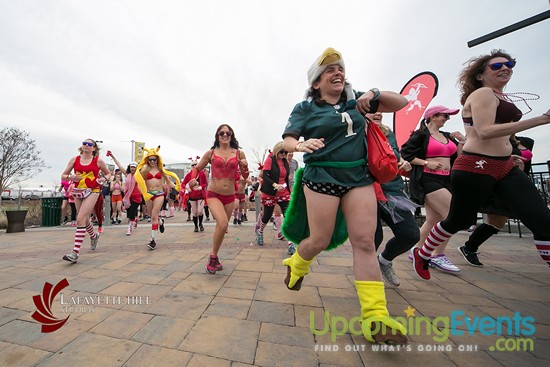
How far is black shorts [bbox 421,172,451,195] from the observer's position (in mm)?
3186

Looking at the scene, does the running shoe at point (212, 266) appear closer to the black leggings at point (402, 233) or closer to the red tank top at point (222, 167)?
the red tank top at point (222, 167)

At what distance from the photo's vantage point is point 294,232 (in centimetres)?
228

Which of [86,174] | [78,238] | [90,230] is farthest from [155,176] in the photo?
[78,238]

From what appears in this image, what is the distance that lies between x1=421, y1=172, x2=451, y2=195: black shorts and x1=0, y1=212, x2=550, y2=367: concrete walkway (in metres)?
1.10

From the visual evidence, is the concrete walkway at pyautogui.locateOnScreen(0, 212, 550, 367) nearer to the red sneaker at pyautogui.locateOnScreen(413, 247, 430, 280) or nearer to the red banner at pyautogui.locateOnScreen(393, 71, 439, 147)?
the red sneaker at pyautogui.locateOnScreen(413, 247, 430, 280)

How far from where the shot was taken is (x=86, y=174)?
4.32 metres

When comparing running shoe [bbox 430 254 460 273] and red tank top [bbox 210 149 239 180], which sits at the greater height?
red tank top [bbox 210 149 239 180]

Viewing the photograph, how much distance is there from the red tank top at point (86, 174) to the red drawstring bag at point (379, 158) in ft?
15.3

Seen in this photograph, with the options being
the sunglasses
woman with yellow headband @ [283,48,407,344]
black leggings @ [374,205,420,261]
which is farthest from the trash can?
the sunglasses

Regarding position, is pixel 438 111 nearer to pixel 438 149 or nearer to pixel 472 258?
pixel 438 149

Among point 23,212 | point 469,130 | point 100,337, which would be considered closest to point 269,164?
point 469,130

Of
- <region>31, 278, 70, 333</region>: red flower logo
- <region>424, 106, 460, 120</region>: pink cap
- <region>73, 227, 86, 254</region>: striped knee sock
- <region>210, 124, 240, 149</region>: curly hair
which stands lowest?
<region>31, 278, 70, 333</region>: red flower logo

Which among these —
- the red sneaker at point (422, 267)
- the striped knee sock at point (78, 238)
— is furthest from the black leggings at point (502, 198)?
the striped knee sock at point (78, 238)

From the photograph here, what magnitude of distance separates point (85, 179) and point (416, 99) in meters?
10.6
